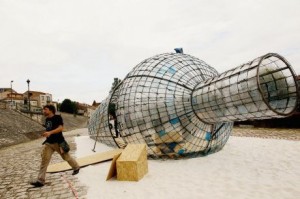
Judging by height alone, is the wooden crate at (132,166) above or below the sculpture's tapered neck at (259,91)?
below

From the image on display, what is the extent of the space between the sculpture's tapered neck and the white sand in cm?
142

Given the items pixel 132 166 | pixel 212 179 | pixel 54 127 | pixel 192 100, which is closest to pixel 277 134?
pixel 192 100

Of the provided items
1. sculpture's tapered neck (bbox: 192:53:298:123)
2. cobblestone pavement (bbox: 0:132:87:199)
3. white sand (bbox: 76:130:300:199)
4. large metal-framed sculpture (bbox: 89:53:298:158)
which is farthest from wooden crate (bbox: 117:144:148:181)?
sculpture's tapered neck (bbox: 192:53:298:123)

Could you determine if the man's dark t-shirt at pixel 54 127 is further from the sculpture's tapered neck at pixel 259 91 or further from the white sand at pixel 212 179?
the sculpture's tapered neck at pixel 259 91

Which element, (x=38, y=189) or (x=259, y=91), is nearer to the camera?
(x=259, y=91)

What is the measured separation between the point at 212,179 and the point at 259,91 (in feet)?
7.35

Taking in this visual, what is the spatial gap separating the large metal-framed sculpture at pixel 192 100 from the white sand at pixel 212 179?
73 centimetres

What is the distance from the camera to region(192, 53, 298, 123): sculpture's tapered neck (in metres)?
6.01

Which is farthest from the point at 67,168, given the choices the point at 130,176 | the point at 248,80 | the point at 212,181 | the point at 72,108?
the point at 72,108

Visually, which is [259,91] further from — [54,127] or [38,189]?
[38,189]

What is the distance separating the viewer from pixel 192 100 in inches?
325

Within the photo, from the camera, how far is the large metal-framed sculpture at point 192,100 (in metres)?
6.18

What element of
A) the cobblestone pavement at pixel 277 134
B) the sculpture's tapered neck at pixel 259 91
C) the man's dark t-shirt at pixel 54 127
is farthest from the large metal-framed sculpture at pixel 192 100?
the cobblestone pavement at pixel 277 134

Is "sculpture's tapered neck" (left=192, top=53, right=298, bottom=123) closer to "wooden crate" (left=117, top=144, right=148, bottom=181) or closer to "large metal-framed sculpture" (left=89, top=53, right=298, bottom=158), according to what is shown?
"large metal-framed sculpture" (left=89, top=53, right=298, bottom=158)
